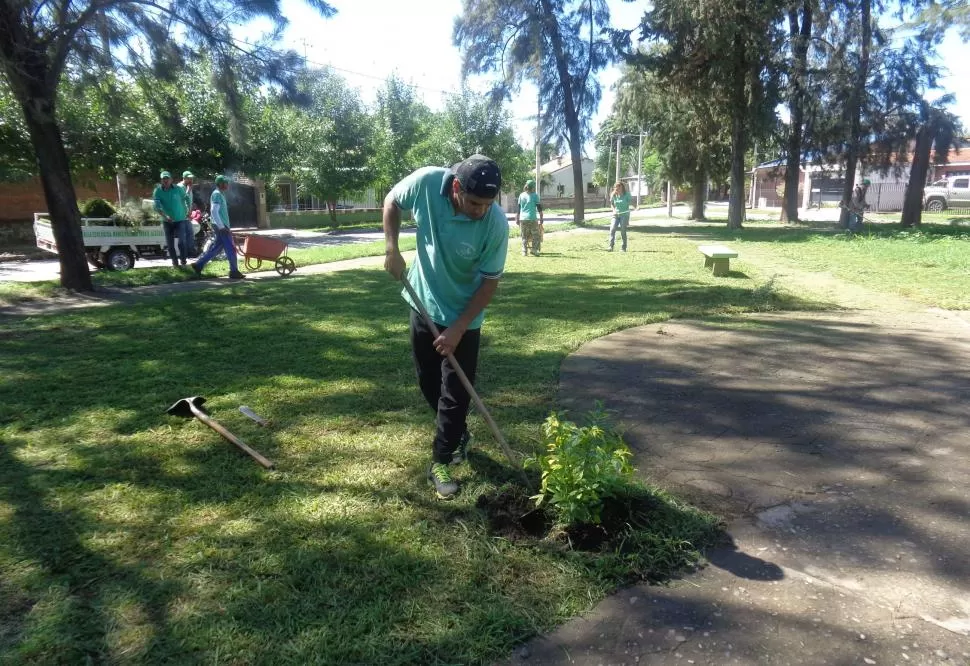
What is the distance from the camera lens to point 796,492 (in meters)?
3.20

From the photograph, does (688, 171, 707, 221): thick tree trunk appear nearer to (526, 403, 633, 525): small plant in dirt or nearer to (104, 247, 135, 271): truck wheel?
(104, 247, 135, 271): truck wheel

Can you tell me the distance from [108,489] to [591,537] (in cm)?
241

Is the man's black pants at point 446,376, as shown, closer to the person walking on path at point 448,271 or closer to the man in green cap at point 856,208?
the person walking on path at point 448,271

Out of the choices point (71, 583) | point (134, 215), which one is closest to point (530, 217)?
point (134, 215)

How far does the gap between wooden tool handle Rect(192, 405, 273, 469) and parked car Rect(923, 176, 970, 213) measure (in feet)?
137

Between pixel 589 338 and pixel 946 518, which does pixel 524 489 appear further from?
pixel 589 338

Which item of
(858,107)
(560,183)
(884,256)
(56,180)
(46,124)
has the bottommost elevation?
(884,256)

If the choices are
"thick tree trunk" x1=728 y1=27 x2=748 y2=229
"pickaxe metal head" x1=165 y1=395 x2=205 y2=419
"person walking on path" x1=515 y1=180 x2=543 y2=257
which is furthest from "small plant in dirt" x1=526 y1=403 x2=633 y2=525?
"thick tree trunk" x1=728 y1=27 x2=748 y2=229

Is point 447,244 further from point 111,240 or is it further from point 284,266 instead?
point 111,240

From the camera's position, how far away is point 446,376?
3.28 meters

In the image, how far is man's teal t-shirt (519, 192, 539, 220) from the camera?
47.1ft

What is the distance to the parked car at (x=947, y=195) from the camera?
3706 centimetres

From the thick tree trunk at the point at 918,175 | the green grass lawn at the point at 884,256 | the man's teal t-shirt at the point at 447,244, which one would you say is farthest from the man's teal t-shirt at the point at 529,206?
the thick tree trunk at the point at 918,175

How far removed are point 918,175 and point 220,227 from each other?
24.0m
